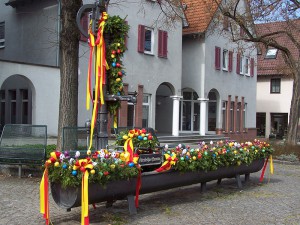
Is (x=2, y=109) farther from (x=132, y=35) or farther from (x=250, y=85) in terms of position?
(x=250, y=85)

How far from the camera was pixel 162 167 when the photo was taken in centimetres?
745

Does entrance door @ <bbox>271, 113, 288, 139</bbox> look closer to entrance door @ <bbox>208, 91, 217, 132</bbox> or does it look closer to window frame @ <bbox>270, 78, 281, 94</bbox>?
window frame @ <bbox>270, 78, 281, 94</bbox>

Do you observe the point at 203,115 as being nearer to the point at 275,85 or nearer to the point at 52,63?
the point at 52,63

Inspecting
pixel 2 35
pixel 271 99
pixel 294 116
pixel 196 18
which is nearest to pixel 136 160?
pixel 294 116

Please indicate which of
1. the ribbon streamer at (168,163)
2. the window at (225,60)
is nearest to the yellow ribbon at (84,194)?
the ribbon streamer at (168,163)

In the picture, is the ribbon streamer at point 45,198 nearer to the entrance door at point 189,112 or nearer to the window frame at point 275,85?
the entrance door at point 189,112

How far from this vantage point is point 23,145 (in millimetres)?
10805

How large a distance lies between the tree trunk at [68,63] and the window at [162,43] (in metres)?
13.0

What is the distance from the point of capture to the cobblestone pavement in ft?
22.2

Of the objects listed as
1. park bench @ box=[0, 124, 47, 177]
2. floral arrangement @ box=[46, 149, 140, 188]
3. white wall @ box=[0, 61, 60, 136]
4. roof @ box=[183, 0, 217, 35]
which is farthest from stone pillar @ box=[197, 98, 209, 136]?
floral arrangement @ box=[46, 149, 140, 188]

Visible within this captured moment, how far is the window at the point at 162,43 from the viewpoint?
2369 centimetres

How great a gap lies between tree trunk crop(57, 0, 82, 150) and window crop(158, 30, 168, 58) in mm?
12956

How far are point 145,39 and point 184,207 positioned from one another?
16212 mm

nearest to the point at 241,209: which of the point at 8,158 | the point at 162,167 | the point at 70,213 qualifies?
the point at 162,167
